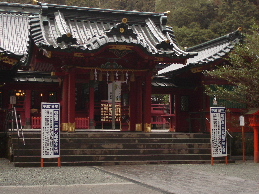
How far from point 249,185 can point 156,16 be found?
11138 millimetres

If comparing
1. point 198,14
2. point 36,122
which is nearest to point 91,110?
point 36,122

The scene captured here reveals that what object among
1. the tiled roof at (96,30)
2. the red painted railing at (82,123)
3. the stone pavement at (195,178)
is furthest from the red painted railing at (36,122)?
the stone pavement at (195,178)

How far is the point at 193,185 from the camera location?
25.5ft

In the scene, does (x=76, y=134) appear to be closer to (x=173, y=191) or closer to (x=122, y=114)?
(x=122, y=114)

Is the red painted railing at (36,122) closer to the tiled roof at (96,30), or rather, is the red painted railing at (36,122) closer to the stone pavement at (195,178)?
the tiled roof at (96,30)

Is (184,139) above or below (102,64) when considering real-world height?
below

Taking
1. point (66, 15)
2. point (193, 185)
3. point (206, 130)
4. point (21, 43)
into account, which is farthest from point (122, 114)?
point (193, 185)

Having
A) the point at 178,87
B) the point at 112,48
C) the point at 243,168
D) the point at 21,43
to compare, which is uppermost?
the point at 21,43

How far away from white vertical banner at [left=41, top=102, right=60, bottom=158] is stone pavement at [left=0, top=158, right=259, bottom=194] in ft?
1.62

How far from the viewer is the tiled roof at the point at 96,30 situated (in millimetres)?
13734

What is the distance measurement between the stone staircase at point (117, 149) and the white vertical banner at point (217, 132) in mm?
673

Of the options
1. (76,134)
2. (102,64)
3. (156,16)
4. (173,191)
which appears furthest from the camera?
(156,16)

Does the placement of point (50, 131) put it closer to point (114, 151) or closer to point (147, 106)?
point (114, 151)

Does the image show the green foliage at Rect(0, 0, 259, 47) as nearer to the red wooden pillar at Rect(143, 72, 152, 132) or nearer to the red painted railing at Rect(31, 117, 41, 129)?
the red painted railing at Rect(31, 117, 41, 129)
